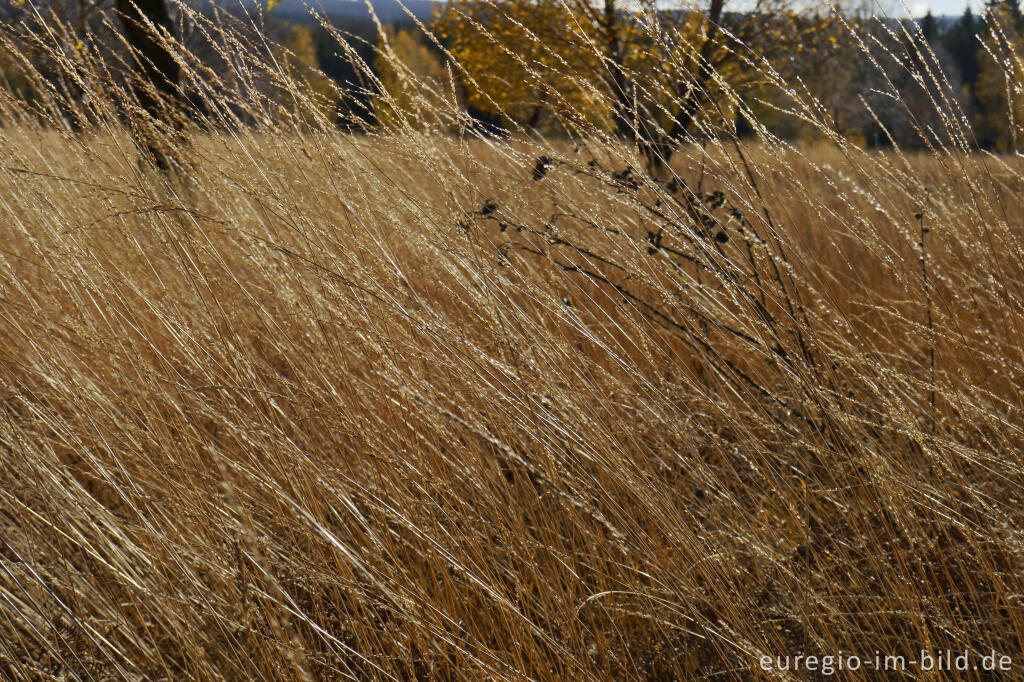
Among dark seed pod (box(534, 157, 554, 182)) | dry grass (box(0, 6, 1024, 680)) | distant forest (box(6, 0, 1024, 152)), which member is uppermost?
distant forest (box(6, 0, 1024, 152))

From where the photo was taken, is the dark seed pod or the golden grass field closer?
the golden grass field

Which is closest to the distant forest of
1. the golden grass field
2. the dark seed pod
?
the dark seed pod

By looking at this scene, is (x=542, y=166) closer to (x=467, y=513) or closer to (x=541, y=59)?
(x=541, y=59)

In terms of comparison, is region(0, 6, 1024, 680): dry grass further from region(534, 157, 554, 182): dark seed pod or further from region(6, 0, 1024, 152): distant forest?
region(6, 0, 1024, 152): distant forest

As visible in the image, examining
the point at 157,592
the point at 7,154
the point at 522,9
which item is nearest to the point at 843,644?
the point at 157,592

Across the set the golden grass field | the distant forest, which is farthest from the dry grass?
the distant forest

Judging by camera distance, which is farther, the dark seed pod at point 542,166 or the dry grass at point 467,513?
the dark seed pod at point 542,166

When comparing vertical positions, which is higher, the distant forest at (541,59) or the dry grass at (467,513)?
the distant forest at (541,59)

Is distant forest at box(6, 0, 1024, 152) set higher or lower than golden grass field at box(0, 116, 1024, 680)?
higher

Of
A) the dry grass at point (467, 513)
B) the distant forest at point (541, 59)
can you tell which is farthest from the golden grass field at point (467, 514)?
the distant forest at point (541, 59)

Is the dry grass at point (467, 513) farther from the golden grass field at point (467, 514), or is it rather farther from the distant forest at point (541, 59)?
the distant forest at point (541, 59)

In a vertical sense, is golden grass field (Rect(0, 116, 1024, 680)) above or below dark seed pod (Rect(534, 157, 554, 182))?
below

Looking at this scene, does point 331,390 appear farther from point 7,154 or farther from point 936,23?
point 936,23

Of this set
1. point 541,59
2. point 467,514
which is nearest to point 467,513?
point 467,514
